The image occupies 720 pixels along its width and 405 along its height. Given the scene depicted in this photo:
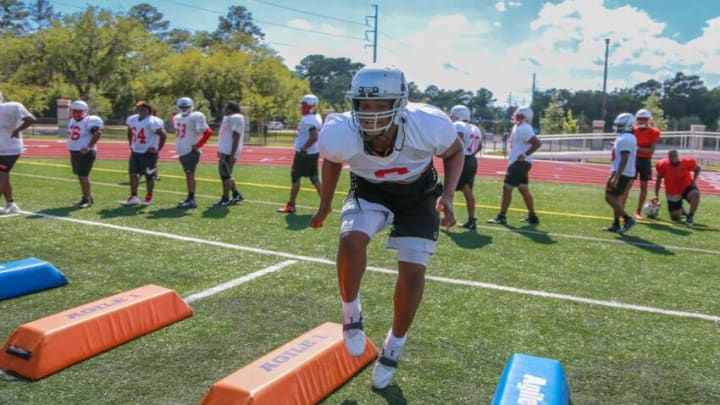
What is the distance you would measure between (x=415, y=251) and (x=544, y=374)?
0.98 m

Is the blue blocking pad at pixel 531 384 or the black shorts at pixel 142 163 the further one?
the black shorts at pixel 142 163

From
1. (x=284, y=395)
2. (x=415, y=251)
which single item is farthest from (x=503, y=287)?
(x=284, y=395)

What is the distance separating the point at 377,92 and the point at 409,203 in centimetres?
77

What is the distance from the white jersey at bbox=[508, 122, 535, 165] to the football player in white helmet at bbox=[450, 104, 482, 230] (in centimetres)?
55

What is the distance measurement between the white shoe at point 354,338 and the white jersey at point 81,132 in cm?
762

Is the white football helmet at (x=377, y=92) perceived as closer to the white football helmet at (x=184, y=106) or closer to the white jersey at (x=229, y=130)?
the white jersey at (x=229, y=130)

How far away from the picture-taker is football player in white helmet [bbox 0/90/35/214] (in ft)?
28.1

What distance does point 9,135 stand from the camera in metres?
8.64

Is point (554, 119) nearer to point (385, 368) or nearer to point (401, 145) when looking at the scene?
point (401, 145)

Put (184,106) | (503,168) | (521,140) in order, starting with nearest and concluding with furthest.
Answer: (521,140)
(184,106)
(503,168)

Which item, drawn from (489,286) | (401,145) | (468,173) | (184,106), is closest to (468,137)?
(468,173)

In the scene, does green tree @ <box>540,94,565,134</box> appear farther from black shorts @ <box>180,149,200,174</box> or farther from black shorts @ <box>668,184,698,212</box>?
black shorts @ <box>180,149,200,174</box>

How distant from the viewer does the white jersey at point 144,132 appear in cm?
976

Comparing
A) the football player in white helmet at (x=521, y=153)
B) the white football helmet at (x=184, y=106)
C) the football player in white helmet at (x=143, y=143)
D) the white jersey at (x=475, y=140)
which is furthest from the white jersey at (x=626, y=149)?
the football player in white helmet at (x=143, y=143)
